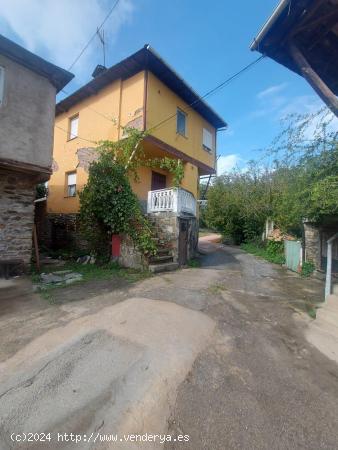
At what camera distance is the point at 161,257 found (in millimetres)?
8250

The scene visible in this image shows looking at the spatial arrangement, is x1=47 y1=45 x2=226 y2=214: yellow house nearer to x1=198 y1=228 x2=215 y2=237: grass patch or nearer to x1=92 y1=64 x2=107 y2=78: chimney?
x1=92 y1=64 x2=107 y2=78: chimney

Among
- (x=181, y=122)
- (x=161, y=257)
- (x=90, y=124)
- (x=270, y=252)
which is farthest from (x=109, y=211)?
(x=270, y=252)

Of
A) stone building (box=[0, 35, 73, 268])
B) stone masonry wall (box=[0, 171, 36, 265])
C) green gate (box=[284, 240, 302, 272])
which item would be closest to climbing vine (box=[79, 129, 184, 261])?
stone building (box=[0, 35, 73, 268])

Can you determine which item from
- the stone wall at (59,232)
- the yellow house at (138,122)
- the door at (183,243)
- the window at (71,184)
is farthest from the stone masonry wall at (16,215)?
the door at (183,243)

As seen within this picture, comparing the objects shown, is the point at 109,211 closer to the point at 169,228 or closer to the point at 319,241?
the point at 169,228

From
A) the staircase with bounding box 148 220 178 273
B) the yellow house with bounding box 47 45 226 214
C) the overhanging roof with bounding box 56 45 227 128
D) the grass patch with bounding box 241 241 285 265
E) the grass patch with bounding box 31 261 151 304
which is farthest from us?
the grass patch with bounding box 241 241 285 265

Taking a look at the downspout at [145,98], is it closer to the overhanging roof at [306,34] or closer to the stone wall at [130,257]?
the stone wall at [130,257]

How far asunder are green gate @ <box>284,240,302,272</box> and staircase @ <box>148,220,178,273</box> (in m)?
5.50

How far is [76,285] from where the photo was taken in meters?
6.38

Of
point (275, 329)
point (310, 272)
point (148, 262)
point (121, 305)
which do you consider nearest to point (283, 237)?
point (310, 272)

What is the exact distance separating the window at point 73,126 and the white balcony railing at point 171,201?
255 inches

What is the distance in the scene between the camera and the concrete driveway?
212cm

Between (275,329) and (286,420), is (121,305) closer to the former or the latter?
(275,329)

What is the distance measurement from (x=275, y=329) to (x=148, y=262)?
451 cm
